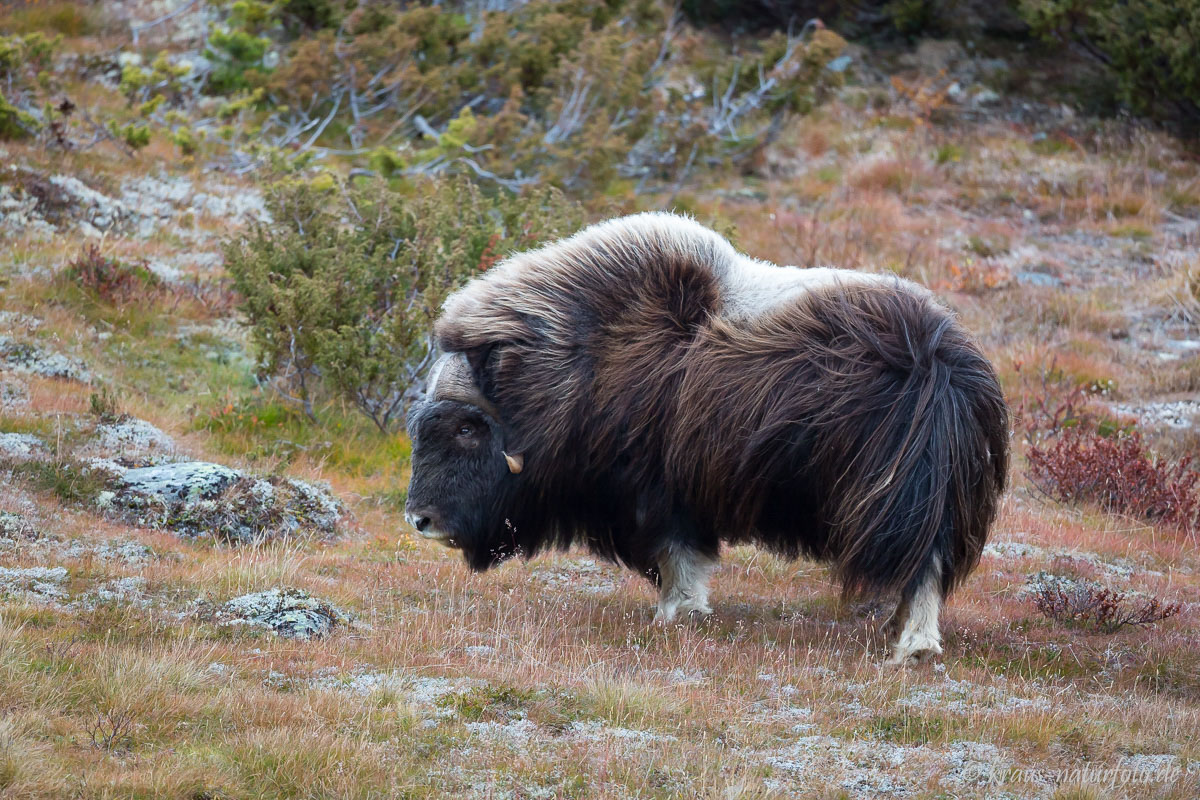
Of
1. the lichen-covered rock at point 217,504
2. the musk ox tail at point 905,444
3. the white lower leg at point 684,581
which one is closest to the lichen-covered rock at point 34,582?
the lichen-covered rock at point 217,504

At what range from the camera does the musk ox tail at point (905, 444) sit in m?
4.65

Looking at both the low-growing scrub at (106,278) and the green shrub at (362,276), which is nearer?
the green shrub at (362,276)

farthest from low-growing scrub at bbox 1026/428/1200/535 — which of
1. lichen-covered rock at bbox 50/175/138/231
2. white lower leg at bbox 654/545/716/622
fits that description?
lichen-covered rock at bbox 50/175/138/231

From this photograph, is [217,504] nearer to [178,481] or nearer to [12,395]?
[178,481]

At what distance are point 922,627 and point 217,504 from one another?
3.66 meters

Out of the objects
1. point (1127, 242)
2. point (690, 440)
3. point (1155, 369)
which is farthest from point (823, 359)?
point (1127, 242)

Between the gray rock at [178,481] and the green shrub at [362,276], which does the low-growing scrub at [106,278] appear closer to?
the green shrub at [362,276]

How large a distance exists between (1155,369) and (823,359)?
6.71 meters

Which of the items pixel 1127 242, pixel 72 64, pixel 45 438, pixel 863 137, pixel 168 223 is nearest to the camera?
pixel 45 438

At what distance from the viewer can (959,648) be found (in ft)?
16.7

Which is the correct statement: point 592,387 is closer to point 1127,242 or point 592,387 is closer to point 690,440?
point 690,440

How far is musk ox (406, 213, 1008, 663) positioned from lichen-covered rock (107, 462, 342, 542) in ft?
4.08

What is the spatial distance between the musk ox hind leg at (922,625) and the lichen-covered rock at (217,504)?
327 cm

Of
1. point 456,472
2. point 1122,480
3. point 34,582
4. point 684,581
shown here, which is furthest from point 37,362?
point 1122,480
